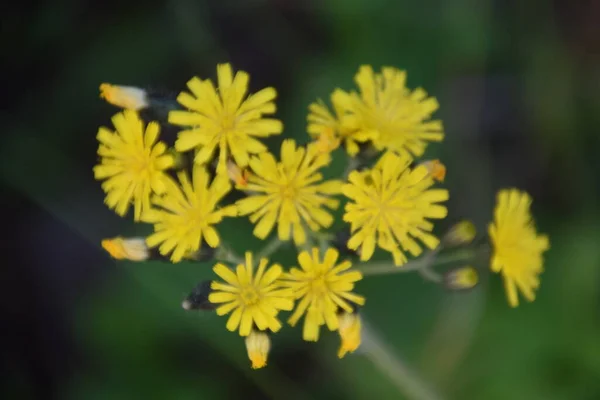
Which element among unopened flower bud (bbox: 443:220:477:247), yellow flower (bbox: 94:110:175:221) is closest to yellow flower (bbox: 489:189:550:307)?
unopened flower bud (bbox: 443:220:477:247)

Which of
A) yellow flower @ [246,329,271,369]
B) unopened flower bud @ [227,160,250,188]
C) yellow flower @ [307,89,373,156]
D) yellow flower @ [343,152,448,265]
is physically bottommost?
yellow flower @ [246,329,271,369]

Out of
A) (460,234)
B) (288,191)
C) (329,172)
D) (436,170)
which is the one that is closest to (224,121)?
(288,191)

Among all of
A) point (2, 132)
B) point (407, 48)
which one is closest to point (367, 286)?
point (407, 48)

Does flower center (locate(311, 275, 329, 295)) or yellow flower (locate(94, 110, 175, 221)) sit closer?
flower center (locate(311, 275, 329, 295))

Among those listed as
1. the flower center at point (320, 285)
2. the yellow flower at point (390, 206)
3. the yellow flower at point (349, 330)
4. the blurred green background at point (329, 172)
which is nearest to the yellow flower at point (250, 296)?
the flower center at point (320, 285)

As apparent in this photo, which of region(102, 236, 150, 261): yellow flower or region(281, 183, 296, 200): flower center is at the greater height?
region(281, 183, 296, 200): flower center

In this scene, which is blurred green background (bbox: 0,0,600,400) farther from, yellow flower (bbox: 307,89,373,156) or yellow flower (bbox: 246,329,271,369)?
yellow flower (bbox: 246,329,271,369)

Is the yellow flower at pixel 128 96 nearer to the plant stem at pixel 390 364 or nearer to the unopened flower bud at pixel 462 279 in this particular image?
the plant stem at pixel 390 364
